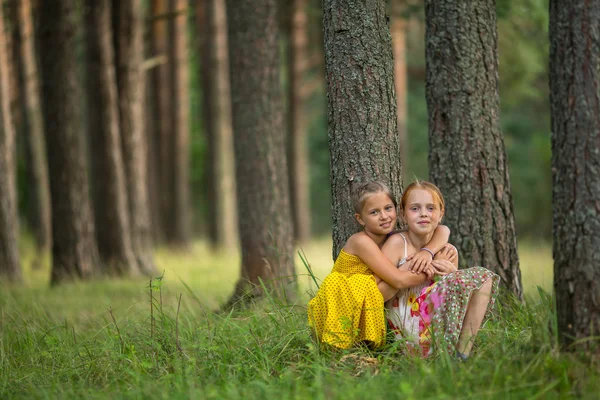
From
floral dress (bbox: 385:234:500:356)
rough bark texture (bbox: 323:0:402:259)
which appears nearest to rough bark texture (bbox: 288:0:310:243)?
rough bark texture (bbox: 323:0:402:259)

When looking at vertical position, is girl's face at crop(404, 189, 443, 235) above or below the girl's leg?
above

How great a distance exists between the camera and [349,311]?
4.56 metres

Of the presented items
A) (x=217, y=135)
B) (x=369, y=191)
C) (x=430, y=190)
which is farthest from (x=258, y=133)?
(x=217, y=135)

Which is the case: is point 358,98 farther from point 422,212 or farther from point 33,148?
point 33,148

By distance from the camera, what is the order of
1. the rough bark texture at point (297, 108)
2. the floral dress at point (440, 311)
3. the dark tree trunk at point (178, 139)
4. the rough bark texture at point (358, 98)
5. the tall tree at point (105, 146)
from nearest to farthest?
the floral dress at point (440, 311)
the rough bark texture at point (358, 98)
the tall tree at point (105, 146)
the dark tree trunk at point (178, 139)
the rough bark texture at point (297, 108)

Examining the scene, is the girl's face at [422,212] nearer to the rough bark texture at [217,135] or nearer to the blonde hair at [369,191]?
the blonde hair at [369,191]

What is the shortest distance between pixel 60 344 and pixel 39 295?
14.1ft

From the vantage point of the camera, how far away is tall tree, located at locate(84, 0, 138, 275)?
11.5 metres

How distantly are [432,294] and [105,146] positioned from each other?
815cm

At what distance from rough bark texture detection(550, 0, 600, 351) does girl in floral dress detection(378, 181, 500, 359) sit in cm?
→ 59

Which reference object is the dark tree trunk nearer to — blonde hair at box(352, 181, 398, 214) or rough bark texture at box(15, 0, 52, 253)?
rough bark texture at box(15, 0, 52, 253)

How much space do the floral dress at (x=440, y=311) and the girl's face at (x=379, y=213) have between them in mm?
463

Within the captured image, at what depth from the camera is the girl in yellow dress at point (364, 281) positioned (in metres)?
4.56

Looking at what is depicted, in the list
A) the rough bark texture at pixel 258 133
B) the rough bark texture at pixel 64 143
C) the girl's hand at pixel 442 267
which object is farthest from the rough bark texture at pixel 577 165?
the rough bark texture at pixel 64 143
